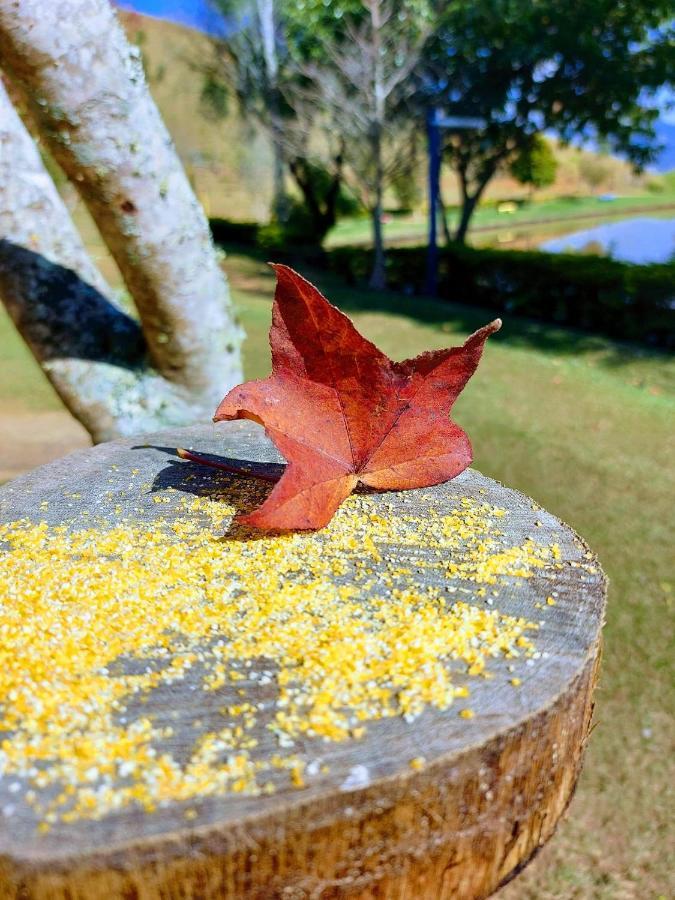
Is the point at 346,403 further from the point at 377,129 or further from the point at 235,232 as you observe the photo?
the point at 235,232

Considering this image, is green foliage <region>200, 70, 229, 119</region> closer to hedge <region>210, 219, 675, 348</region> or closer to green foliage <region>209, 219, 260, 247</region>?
green foliage <region>209, 219, 260, 247</region>

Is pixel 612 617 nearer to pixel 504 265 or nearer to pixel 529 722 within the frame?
pixel 529 722

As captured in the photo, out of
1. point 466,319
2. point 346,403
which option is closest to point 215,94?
point 466,319

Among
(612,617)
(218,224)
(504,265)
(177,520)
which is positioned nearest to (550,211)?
(218,224)

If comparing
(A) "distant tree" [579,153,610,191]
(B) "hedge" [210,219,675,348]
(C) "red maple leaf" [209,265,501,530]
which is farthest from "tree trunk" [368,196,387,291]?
(A) "distant tree" [579,153,610,191]

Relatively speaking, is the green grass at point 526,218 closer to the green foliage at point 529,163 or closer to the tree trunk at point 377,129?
the green foliage at point 529,163
